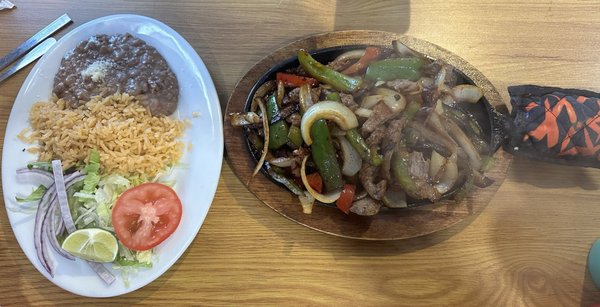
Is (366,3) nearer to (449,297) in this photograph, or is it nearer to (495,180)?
(495,180)

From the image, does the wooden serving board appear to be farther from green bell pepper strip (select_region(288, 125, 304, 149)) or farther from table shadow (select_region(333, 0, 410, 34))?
table shadow (select_region(333, 0, 410, 34))

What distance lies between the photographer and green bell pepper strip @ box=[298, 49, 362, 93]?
227 centimetres

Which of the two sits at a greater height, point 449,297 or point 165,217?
point 165,217

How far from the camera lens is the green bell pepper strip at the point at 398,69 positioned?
2.27m

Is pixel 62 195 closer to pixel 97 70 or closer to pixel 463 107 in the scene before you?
pixel 97 70

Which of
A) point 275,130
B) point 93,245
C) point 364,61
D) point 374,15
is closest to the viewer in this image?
point 93,245

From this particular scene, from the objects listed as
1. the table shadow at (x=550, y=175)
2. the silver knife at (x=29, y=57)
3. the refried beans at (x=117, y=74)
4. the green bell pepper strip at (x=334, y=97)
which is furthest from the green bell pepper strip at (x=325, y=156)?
the silver knife at (x=29, y=57)

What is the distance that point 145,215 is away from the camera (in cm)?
222

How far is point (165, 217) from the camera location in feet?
7.38

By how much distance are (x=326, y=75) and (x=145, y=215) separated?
45.4 inches

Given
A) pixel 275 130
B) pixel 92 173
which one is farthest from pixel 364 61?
pixel 92 173

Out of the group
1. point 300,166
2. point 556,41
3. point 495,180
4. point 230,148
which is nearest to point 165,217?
point 230,148

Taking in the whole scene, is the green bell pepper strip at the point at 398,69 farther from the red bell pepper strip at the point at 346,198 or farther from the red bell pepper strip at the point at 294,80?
the red bell pepper strip at the point at 346,198

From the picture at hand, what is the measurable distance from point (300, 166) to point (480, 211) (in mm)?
957
